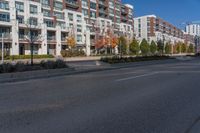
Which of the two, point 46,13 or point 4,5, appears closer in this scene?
point 4,5

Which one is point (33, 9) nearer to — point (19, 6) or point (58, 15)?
point (19, 6)

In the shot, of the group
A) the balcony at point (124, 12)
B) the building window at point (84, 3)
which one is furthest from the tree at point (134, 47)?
the balcony at point (124, 12)

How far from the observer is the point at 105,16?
104 m

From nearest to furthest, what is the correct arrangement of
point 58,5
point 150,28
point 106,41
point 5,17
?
1. point 5,17
2. point 58,5
3. point 106,41
4. point 150,28

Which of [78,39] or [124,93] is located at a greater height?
[78,39]

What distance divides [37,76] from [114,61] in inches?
545

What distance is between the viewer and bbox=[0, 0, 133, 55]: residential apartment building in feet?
203

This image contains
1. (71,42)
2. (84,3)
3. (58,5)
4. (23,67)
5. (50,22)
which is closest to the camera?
(23,67)

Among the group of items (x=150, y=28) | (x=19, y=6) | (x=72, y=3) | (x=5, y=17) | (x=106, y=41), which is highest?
(x=72, y=3)

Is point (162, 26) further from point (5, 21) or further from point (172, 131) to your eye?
point (172, 131)

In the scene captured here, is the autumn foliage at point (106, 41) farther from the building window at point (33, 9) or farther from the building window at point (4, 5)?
the building window at point (4, 5)

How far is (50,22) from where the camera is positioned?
7494 cm

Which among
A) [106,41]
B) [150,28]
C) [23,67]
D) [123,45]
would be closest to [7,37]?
[106,41]

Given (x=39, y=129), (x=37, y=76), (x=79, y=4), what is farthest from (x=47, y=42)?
(x=39, y=129)
